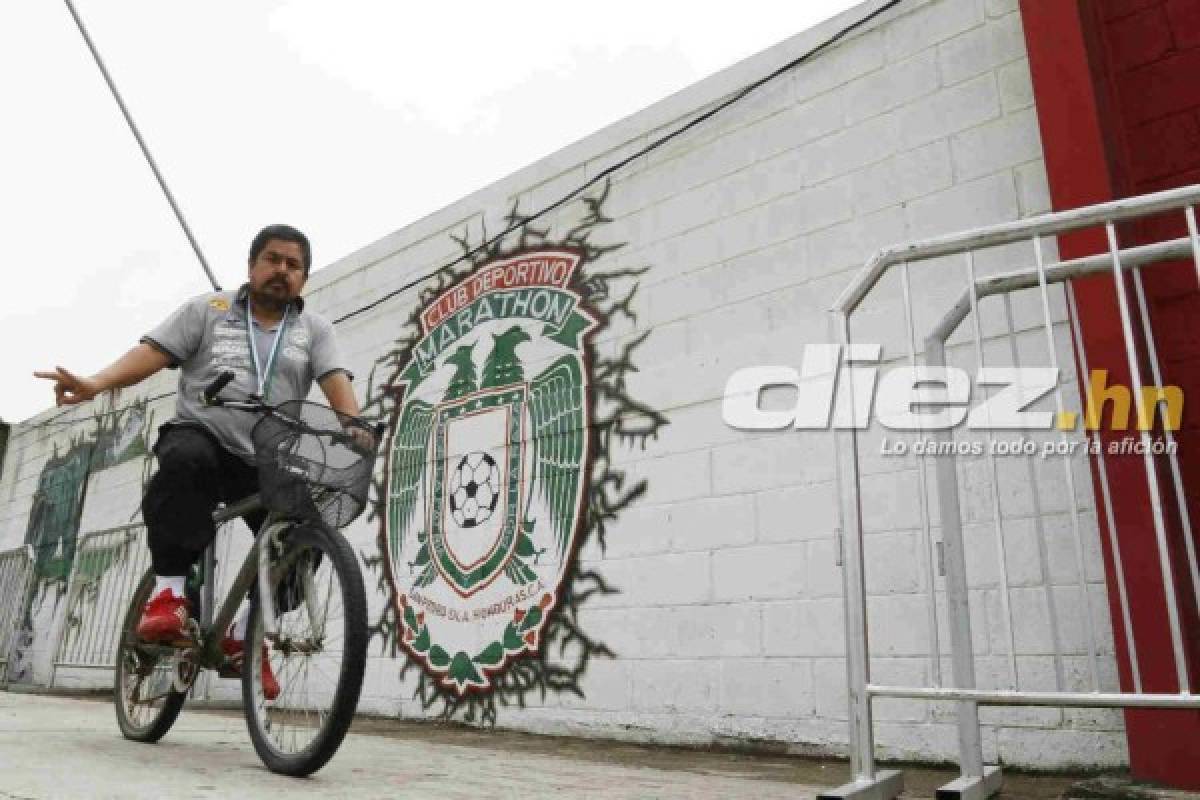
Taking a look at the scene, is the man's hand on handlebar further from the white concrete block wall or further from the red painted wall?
the red painted wall

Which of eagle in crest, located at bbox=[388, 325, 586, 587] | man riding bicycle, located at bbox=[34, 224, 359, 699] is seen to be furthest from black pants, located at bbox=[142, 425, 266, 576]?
eagle in crest, located at bbox=[388, 325, 586, 587]

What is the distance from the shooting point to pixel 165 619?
7.38 feet

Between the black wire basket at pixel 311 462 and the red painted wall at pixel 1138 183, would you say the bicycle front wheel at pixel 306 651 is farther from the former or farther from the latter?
the red painted wall at pixel 1138 183

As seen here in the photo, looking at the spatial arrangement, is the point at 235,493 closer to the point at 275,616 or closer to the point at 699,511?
the point at 275,616

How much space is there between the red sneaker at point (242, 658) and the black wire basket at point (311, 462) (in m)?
0.39

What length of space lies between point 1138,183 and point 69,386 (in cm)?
288

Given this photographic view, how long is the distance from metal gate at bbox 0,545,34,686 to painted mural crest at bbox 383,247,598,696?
171 inches

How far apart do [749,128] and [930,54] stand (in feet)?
2.31

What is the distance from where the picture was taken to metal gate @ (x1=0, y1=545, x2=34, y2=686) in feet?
22.9

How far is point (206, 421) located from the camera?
2389 mm

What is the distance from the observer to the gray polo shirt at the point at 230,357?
2412 millimetres

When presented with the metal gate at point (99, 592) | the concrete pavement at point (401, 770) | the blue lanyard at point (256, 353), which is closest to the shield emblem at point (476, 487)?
the concrete pavement at point (401, 770)

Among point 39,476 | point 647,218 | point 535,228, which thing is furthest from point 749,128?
point 39,476

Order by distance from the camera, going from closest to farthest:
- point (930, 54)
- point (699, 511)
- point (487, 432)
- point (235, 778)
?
1. point (235, 778)
2. point (930, 54)
3. point (699, 511)
4. point (487, 432)
